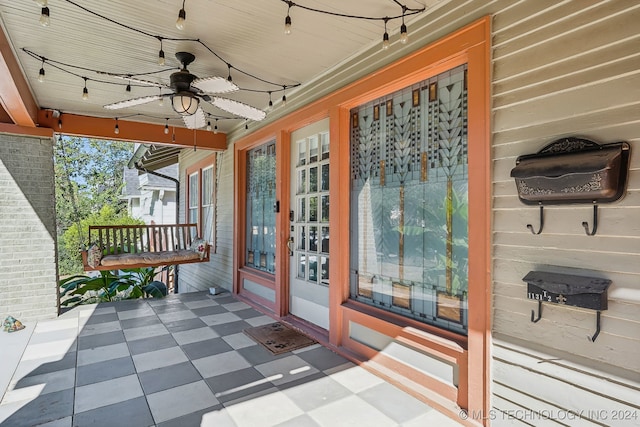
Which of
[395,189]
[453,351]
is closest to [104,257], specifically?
[395,189]

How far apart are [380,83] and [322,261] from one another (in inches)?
71.0

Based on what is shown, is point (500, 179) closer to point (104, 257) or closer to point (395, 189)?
point (395, 189)

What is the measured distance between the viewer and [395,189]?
9.04 feet

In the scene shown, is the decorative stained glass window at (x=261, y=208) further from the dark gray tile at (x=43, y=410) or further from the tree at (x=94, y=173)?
the tree at (x=94, y=173)

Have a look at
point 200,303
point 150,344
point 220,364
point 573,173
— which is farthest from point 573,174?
point 200,303

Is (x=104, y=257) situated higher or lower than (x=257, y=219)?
lower

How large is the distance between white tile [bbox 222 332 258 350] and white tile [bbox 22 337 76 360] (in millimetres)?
1411

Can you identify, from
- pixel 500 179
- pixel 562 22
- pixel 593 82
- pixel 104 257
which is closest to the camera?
pixel 593 82

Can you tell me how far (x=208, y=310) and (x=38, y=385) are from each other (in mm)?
2071

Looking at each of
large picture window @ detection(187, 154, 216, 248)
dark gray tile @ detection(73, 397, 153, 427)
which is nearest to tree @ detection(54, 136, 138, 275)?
large picture window @ detection(187, 154, 216, 248)

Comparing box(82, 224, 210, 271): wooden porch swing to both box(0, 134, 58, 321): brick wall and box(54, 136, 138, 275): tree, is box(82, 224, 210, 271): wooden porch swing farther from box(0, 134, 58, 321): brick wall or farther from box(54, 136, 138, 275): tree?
box(54, 136, 138, 275): tree

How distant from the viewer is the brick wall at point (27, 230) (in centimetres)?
410

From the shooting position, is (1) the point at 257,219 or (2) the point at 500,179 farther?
A: (1) the point at 257,219

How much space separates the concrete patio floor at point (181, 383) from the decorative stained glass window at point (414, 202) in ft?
2.18
